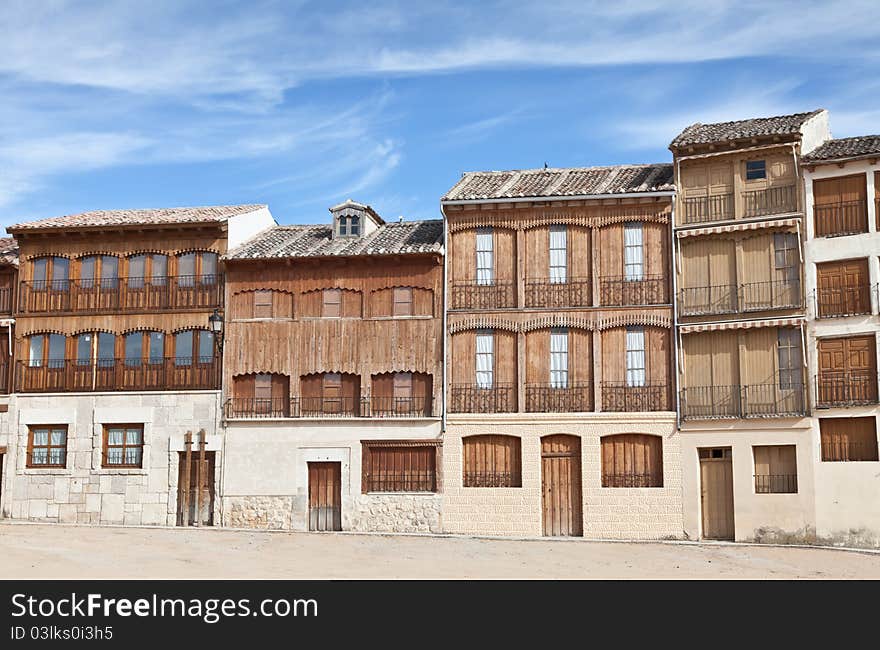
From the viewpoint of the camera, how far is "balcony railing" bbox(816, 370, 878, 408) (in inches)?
1332

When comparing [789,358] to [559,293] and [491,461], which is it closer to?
[559,293]

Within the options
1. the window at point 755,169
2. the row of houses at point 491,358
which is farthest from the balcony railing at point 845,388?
the window at point 755,169

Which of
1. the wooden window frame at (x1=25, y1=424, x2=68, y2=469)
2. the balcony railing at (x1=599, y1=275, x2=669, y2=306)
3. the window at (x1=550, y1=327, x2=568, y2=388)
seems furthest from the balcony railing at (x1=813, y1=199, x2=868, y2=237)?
the wooden window frame at (x1=25, y1=424, x2=68, y2=469)

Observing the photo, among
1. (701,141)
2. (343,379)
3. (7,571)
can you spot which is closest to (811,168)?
(701,141)

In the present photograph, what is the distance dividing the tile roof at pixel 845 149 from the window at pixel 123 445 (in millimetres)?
22260

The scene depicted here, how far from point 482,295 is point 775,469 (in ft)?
33.3

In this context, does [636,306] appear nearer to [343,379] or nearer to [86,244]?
[343,379]

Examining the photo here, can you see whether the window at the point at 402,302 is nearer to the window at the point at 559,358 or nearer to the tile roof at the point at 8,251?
the window at the point at 559,358

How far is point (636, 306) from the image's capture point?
36.4 metres

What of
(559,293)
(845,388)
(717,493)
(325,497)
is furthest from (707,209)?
(325,497)

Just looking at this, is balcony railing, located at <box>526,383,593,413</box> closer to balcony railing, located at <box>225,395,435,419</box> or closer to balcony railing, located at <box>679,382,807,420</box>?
balcony railing, located at <box>679,382,807,420</box>

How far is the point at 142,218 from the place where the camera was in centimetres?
4016

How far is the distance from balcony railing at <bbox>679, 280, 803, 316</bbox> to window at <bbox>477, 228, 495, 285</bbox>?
232 inches

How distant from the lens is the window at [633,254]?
121 ft
